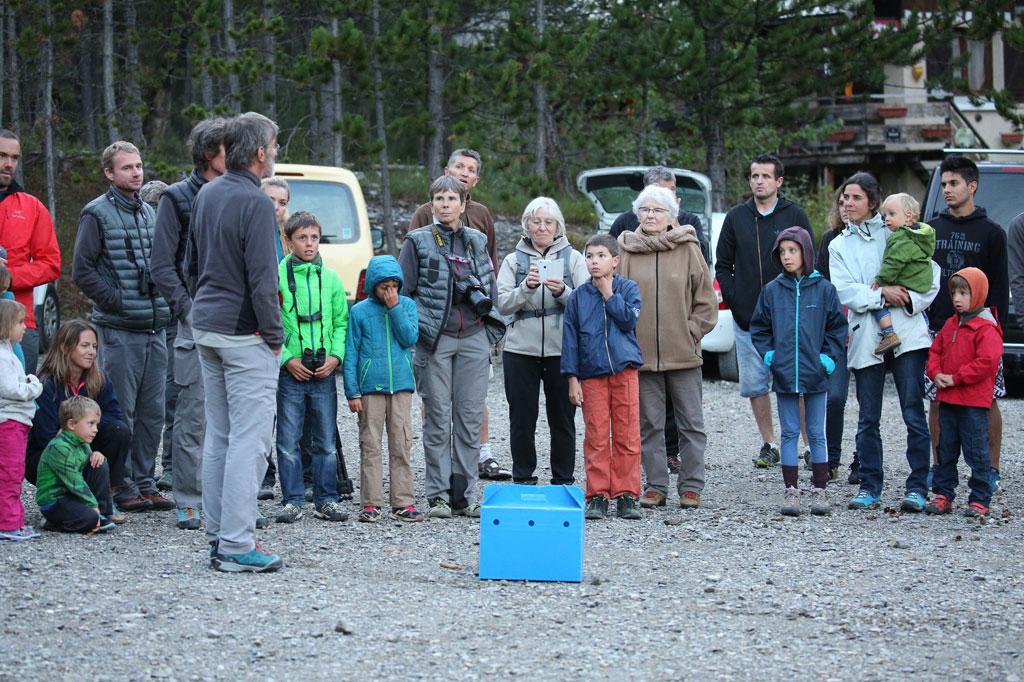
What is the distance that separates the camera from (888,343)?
805cm

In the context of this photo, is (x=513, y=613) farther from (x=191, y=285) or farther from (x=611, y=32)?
(x=611, y=32)

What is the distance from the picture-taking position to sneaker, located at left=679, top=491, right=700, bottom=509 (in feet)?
26.8

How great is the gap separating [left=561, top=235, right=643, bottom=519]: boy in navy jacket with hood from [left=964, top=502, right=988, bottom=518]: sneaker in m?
1.93

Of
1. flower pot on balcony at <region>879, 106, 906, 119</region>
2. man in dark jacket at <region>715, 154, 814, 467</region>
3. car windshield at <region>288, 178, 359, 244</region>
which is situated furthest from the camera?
flower pot on balcony at <region>879, 106, 906, 119</region>

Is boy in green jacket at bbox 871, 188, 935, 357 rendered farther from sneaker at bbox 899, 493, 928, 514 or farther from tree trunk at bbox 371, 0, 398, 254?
tree trunk at bbox 371, 0, 398, 254

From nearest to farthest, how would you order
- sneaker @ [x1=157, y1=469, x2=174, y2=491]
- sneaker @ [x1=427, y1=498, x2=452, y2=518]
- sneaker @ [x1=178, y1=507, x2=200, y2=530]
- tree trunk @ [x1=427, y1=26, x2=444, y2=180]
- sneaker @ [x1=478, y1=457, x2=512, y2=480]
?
sneaker @ [x1=178, y1=507, x2=200, y2=530] → sneaker @ [x1=427, y1=498, x2=452, y2=518] → sneaker @ [x1=157, y1=469, x2=174, y2=491] → sneaker @ [x1=478, y1=457, x2=512, y2=480] → tree trunk @ [x1=427, y1=26, x2=444, y2=180]

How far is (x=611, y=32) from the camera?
2358 cm

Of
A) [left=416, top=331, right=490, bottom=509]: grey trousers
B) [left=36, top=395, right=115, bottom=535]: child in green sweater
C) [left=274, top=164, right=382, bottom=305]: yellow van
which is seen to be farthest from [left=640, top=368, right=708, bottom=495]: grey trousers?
[left=274, top=164, right=382, bottom=305]: yellow van

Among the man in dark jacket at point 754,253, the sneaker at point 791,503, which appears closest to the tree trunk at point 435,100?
the man in dark jacket at point 754,253

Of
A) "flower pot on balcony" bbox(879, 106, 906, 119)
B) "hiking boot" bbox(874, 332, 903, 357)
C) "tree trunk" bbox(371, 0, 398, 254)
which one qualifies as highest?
"flower pot on balcony" bbox(879, 106, 906, 119)

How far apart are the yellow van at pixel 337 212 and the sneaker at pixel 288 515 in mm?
6659

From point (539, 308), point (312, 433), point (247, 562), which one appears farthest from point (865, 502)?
point (247, 562)

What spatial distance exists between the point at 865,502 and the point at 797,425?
2.14ft

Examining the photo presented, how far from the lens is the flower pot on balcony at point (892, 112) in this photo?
32188mm
